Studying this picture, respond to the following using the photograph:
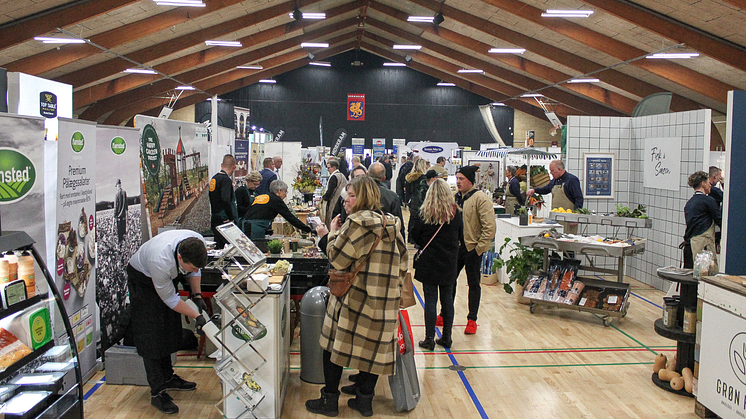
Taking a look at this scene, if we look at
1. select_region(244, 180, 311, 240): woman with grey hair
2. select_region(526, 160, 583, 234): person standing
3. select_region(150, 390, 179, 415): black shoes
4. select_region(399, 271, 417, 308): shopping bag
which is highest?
select_region(526, 160, 583, 234): person standing

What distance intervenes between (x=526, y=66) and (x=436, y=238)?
42.9 feet

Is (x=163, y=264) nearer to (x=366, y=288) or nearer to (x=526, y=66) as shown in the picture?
(x=366, y=288)

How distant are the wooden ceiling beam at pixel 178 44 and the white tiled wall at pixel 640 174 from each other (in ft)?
28.9

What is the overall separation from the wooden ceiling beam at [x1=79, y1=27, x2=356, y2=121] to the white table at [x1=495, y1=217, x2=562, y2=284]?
41.9 ft

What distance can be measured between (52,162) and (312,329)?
2.17m

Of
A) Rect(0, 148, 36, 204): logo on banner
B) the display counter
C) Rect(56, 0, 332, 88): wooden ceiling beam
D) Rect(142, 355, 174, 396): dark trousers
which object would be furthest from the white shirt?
Rect(56, 0, 332, 88): wooden ceiling beam

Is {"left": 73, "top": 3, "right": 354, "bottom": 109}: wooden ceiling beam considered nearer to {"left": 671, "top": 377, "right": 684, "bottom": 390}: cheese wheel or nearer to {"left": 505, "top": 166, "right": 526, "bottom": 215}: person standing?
{"left": 505, "top": 166, "right": 526, "bottom": 215}: person standing

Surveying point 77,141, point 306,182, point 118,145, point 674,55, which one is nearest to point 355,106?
point 674,55

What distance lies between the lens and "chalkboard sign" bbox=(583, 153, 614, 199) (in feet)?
24.0

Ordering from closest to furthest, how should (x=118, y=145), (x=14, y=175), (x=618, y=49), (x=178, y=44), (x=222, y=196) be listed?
(x=14, y=175) → (x=118, y=145) → (x=222, y=196) → (x=618, y=49) → (x=178, y=44)

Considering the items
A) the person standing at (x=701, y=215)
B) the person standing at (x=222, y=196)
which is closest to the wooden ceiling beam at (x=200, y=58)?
the person standing at (x=222, y=196)

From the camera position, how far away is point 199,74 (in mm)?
17859

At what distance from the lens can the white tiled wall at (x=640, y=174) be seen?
6.59m

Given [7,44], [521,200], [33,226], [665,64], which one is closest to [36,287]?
[33,226]
